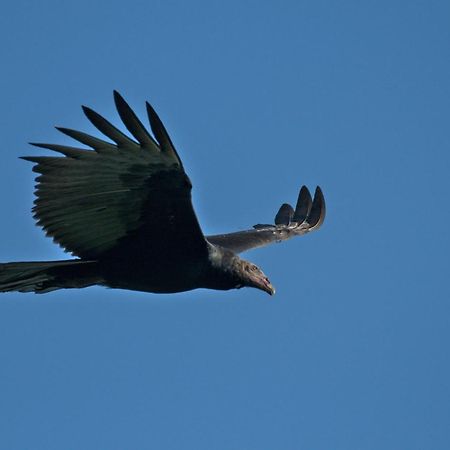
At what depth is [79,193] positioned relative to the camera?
10.6m

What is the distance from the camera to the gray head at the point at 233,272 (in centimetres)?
1171

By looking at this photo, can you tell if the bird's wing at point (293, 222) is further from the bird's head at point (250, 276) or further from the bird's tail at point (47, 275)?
the bird's tail at point (47, 275)

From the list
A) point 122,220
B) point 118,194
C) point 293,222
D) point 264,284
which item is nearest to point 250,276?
point 264,284

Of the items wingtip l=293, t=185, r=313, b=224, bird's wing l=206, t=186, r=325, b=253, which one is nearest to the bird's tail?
bird's wing l=206, t=186, r=325, b=253

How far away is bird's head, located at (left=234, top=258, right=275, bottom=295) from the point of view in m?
12.0

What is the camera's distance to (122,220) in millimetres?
10922

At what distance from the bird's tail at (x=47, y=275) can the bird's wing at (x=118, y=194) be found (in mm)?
167

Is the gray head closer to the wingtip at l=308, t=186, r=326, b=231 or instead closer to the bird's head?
the bird's head

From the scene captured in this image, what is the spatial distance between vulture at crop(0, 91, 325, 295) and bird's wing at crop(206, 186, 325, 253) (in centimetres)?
174

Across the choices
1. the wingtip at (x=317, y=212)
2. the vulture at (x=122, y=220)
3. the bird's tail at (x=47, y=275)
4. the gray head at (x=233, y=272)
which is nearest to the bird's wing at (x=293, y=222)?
the wingtip at (x=317, y=212)

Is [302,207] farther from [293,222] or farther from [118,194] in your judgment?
[118,194]

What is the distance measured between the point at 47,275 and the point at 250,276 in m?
2.21

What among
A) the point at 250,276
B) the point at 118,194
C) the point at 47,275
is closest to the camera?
the point at 118,194

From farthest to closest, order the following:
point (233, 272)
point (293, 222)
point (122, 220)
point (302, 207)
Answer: point (302, 207) < point (293, 222) < point (233, 272) < point (122, 220)
